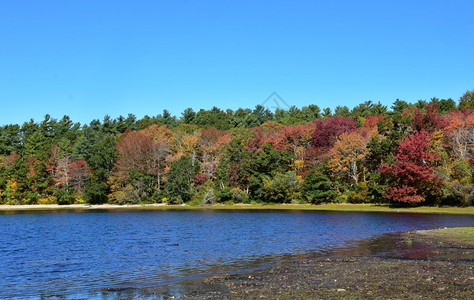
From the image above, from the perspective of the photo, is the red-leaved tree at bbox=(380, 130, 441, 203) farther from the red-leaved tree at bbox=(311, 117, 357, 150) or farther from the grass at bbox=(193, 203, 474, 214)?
the red-leaved tree at bbox=(311, 117, 357, 150)

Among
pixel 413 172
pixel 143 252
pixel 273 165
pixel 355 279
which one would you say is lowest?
pixel 143 252

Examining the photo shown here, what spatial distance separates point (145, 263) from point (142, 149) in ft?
250

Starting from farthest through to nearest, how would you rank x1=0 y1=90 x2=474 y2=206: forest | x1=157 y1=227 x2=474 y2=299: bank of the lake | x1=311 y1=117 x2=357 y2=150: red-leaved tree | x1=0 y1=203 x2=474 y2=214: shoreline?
1. x1=311 y1=117 x2=357 y2=150: red-leaved tree
2. x1=0 y1=90 x2=474 y2=206: forest
3. x1=0 y1=203 x2=474 y2=214: shoreline
4. x1=157 y1=227 x2=474 y2=299: bank of the lake

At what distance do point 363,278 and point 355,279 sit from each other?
15.1 inches

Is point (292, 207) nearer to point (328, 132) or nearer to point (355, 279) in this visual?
point (328, 132)

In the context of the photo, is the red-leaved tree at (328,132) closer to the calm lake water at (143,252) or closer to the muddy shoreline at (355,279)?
the calm lake water at (143,252)

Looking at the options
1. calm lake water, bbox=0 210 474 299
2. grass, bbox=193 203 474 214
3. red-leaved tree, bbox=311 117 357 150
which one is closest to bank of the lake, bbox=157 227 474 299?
calm lake water, bbox=0 210 474 299

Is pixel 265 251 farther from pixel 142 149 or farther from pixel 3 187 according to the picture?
pixel 3 187

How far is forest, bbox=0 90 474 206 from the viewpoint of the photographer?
6788 cm

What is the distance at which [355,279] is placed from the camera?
17.9 meters

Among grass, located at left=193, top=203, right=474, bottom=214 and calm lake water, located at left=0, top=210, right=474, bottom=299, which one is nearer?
calm lake water, located at left=0, top=210, right=474, bottom=299

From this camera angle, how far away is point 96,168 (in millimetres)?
105438

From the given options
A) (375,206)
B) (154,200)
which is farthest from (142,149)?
(375,206)

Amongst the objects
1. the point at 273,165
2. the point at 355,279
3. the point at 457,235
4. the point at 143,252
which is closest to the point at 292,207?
the point at 273,165
